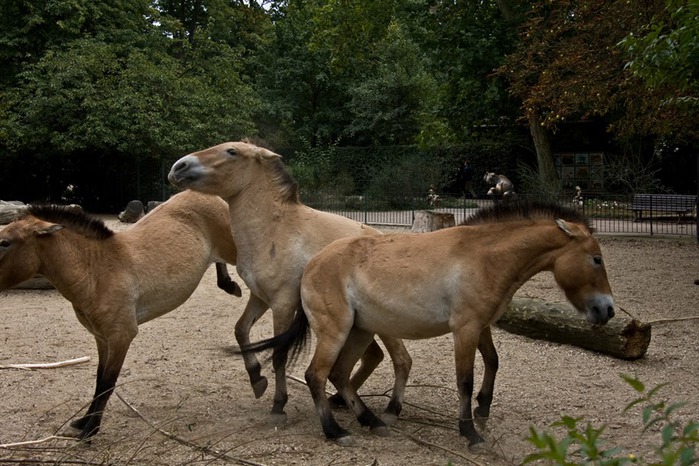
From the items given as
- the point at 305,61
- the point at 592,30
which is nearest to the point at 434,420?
the point at 592,30

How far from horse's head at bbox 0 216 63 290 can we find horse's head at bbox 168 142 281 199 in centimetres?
95

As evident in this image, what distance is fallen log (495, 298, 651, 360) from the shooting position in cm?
746

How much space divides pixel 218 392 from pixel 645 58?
5.96 meters

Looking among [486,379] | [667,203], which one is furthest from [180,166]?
[667,203]

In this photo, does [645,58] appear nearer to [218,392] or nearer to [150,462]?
[218,392]

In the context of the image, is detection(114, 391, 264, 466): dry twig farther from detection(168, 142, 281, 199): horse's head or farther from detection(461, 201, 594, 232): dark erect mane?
detection(461, 201, 594, 232): dark erect mane

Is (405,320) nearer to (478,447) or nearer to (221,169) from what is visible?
(478,447)

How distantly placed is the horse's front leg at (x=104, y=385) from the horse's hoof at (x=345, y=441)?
160 centimetres

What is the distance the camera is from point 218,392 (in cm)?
674

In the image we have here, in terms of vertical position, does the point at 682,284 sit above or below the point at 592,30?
below

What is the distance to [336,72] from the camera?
29.4 metres

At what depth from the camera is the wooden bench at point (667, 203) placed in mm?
18812

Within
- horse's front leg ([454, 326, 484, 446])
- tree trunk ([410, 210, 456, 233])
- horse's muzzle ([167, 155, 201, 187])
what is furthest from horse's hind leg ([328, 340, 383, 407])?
tree trunk ([410, 210, 456, 233])

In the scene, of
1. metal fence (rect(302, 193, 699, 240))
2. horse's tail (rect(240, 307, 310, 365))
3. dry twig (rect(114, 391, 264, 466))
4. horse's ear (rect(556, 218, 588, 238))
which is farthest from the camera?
metal fence (rect(302, 193, 699, 240))
